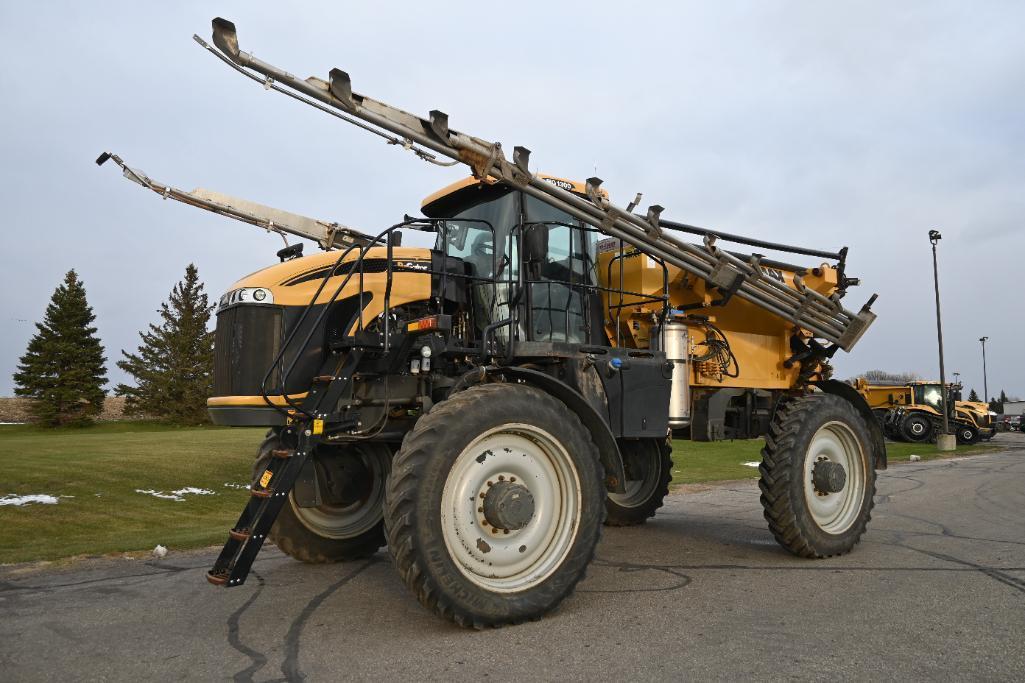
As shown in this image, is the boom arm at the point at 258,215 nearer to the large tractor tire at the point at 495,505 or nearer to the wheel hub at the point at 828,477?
the large tractor tire at the point at 495,505

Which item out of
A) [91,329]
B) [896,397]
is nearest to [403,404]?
[896,397]

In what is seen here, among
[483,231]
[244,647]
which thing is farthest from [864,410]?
[244,647]

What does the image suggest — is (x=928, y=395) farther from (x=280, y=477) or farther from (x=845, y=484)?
(x=280, y=477)

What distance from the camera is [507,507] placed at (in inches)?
197

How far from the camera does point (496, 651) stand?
432 centimetres

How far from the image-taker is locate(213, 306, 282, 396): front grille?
556 centimetres

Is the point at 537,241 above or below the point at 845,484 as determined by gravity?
above

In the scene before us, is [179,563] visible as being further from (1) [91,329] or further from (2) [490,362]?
(1) [91,329]

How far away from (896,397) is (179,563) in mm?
36434

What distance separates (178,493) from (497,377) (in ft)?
31.7

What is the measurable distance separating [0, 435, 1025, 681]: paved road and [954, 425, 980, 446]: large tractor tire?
30399 mm

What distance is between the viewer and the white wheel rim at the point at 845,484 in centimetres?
731

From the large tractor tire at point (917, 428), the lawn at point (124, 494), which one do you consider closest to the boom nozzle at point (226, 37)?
the lawn at point (124, 494)

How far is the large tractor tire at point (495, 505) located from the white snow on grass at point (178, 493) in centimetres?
926
